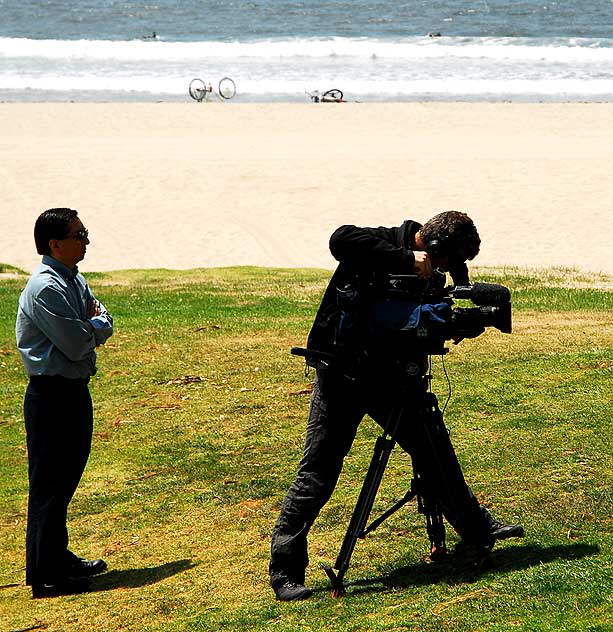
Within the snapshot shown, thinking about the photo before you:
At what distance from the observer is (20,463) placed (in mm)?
8305

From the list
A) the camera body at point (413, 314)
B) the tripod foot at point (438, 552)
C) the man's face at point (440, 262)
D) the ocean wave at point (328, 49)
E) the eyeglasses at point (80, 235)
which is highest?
the ocean wave at point (328, 49)

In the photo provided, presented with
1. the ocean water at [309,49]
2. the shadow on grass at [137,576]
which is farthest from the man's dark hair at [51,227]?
the ocean water at [309,49]

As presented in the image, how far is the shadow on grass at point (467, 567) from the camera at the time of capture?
549cm

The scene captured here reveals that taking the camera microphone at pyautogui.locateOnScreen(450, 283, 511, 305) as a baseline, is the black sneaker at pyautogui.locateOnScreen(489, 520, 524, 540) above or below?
below

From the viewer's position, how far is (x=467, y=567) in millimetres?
5617

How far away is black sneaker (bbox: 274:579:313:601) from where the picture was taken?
546 centimetres

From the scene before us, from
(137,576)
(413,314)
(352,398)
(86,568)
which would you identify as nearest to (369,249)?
(413,314)

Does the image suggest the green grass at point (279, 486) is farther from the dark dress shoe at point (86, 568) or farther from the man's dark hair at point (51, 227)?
the man's dark hair at point (51, 227)

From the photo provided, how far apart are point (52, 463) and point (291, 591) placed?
60.6 inches

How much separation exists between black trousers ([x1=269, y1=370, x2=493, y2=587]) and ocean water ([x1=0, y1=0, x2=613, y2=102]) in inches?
1577

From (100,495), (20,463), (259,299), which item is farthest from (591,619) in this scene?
(259,299)

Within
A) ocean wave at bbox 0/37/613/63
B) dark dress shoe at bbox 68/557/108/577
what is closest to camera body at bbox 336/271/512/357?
dark dress shoe at bbox 68/557/108/577

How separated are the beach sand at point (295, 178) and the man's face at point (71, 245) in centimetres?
1525

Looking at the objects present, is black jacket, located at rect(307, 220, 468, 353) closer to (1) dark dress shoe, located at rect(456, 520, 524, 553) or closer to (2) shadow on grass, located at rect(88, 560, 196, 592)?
(1) dark dress shoe, located at rect(456, 520, 524, 553)
